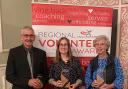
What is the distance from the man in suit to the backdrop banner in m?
0.25

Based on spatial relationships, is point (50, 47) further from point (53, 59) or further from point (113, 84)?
point (113, 84)

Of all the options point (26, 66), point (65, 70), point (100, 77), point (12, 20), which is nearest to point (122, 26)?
point (100, 77)

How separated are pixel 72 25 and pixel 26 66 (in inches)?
31.4

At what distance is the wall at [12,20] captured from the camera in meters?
3.30

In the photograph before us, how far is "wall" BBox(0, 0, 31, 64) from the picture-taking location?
10.8 feet

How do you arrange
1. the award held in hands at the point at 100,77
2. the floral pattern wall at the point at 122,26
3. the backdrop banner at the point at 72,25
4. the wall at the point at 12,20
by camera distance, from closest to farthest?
the award held in hands at the point at 100,77 → the backdrop banner at the point at 72,25 → the floral pattern wall at the point at 122,26 → the wall at the point at 12,20

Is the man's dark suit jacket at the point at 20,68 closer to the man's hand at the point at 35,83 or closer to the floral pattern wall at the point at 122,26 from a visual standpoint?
the man's hand at the point at 35,83

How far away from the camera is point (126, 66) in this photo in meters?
3.13

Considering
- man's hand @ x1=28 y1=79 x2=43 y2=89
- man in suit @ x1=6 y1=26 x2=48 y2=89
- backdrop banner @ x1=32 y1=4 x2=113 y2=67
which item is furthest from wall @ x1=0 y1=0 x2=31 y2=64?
man's hand @ x1=28 y1=79 x2=43 y2=89

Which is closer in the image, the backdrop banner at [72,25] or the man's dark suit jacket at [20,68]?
the man's dark suit jacket at [20,68]

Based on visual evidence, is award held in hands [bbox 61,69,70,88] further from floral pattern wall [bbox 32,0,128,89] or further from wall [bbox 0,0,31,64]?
wall [bbox 0,0,31,64]

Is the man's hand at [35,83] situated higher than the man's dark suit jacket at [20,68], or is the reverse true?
the man's dark suit jacket at [20,68]

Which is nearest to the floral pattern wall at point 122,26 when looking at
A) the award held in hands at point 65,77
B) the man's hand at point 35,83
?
the award held in hands at point 65,77

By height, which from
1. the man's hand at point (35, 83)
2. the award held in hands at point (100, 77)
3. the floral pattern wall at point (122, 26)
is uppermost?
the floral pattern wall at point (122, 26)
